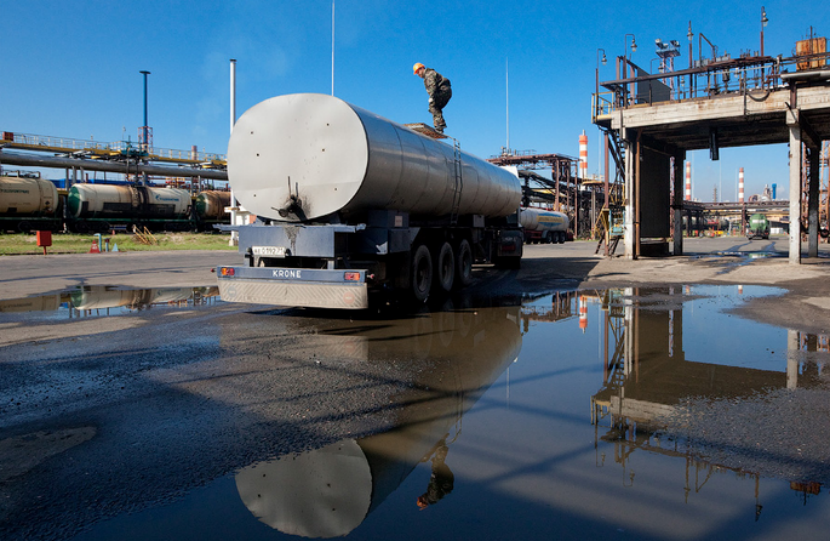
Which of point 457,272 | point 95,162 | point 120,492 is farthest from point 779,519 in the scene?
point 95,162

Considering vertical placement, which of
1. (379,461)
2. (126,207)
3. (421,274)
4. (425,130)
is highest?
(126,207)

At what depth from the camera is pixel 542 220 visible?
47.6 meters

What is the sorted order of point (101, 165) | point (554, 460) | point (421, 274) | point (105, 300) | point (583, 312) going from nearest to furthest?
point (554, 460) < point (583, 312) < point (421, 274) < point (105, 300) < point (101, 165)

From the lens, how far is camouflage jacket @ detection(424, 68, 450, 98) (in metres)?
13.8

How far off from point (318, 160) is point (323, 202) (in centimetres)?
64

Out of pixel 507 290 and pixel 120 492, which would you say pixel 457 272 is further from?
pixel 120 492

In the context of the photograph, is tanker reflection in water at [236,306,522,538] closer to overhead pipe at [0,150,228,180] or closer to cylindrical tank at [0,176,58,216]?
cylindrical tank at [0,176,58,216]

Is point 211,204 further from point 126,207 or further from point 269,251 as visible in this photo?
Answer: point 269,251

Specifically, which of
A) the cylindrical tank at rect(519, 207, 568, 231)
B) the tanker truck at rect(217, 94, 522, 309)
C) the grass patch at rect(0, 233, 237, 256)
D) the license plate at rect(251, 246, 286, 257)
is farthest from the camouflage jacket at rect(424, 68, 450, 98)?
the cylindrical tank at rect(519, 207, 568, 231)

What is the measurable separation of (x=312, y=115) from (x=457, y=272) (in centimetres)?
553

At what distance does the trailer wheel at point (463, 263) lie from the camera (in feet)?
43.2

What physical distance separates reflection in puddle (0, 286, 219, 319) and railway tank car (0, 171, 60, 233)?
25683 millimetres

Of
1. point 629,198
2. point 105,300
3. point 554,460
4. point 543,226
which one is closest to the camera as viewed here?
point 554,460

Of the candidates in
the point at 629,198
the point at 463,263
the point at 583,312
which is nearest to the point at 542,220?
the point at 629,198
